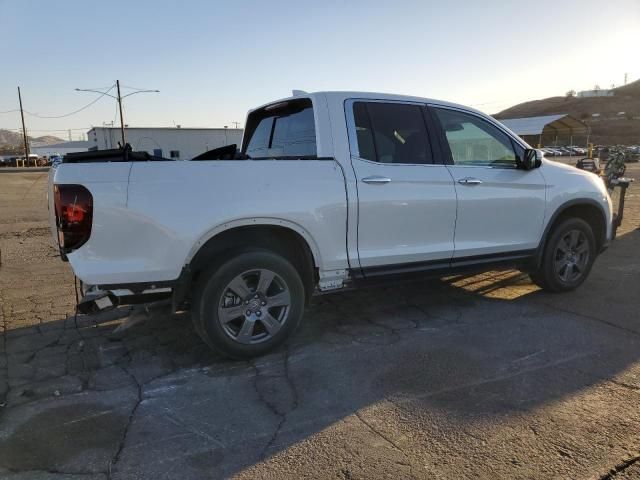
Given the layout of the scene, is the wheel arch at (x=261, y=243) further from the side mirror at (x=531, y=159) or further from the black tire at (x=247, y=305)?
the side mirror at (x=531, y=159)

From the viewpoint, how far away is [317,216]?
3.89 m

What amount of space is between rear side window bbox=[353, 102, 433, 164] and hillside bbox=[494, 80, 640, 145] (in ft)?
318

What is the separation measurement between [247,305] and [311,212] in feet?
2.86

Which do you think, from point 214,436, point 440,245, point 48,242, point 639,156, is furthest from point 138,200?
point 639,156

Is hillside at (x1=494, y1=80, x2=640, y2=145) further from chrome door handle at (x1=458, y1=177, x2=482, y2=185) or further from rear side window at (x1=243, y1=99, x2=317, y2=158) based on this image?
rear side window at (x1=243, y1=99, x2=317, y2=158)

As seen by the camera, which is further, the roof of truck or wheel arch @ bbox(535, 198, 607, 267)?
wheel arch @ bbox(535, 198, 607, 267)

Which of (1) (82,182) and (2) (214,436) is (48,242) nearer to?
(1) (82,182)

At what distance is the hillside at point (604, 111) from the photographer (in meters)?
94.4

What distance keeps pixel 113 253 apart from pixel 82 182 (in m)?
0.51

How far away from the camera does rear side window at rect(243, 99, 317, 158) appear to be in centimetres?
438

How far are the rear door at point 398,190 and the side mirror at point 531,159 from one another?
3.33 feet

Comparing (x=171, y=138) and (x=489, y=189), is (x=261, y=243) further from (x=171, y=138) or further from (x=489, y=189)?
(x=171, y=138)

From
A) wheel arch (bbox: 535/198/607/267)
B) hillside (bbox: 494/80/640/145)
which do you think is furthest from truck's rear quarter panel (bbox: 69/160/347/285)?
hillside (bbox: 494/80/640/145)

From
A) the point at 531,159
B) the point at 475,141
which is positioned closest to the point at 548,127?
the point at 531,159
